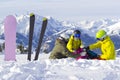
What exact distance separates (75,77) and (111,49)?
4.89m

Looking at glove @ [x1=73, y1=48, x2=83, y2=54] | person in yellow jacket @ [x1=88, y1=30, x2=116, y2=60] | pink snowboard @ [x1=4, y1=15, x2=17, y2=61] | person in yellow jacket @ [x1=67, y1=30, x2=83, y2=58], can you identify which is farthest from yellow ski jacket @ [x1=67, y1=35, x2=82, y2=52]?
pink snowboard @ [x1=4, y1=15, x2=17, y2=61]

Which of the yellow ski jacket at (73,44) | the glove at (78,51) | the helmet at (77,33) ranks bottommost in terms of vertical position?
the glove at (78,51)

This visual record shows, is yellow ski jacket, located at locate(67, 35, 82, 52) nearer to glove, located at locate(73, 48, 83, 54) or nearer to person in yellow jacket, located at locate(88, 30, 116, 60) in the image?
glove, located at locate(73, 48, 83, 54)

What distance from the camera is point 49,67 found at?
8258mm

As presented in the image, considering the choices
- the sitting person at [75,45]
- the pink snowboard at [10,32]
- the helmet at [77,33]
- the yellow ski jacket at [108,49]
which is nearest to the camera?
the yellow ski jacket at [108,49]

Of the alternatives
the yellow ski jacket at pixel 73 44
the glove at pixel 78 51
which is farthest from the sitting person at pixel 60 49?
the glove at pixel 78 51

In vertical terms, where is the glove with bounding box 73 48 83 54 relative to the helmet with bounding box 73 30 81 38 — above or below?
A: below

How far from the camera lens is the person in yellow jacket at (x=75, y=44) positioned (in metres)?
12.3

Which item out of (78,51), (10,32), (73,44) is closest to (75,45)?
(73,44)

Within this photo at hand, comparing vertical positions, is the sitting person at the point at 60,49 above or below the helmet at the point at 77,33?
below

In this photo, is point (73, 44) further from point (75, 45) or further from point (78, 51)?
point (78, 51)

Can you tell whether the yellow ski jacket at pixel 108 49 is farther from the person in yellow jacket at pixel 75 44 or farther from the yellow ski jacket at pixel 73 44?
the yellow ski jacket at pixel 73 44

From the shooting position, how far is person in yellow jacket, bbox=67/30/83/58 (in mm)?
12289

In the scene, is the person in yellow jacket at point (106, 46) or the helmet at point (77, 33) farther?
the helmet at point (77, 33)
